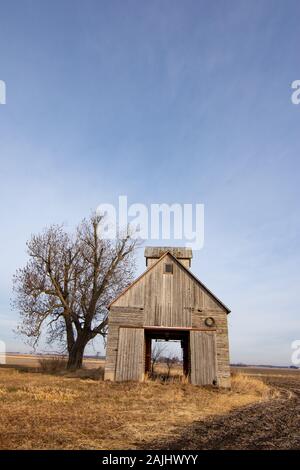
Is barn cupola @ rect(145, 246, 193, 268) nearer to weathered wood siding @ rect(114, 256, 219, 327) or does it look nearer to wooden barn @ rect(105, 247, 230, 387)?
wooden barn @ rect(105, 247, 230, 387)

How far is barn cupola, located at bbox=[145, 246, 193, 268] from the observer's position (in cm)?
2714

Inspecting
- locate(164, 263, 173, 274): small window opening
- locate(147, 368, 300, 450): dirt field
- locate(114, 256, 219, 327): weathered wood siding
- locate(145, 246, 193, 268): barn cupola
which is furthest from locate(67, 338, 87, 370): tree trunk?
locate(147, 368, 300, 450): dirt field

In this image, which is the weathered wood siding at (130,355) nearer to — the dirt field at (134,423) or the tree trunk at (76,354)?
the dirt field at (134,423)

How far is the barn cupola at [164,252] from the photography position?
2714 centimetres

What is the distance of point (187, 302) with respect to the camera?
21875 mm

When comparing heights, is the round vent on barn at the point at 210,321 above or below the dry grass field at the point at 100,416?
above

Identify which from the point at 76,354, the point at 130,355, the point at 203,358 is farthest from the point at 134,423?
the point at 76,354

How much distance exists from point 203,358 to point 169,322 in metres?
2.81

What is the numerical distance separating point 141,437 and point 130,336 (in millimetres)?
13655

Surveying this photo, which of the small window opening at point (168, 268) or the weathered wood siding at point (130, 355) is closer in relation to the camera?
the weathered wood siding at point (130, 355)

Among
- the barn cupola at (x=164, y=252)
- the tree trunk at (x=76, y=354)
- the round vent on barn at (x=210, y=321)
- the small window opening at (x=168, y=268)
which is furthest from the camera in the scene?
the tree trunk at (x=76, y=354)

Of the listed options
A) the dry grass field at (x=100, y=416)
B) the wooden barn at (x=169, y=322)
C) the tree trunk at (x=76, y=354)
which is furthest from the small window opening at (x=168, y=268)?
the tree trunk at (x=76, y=354)
